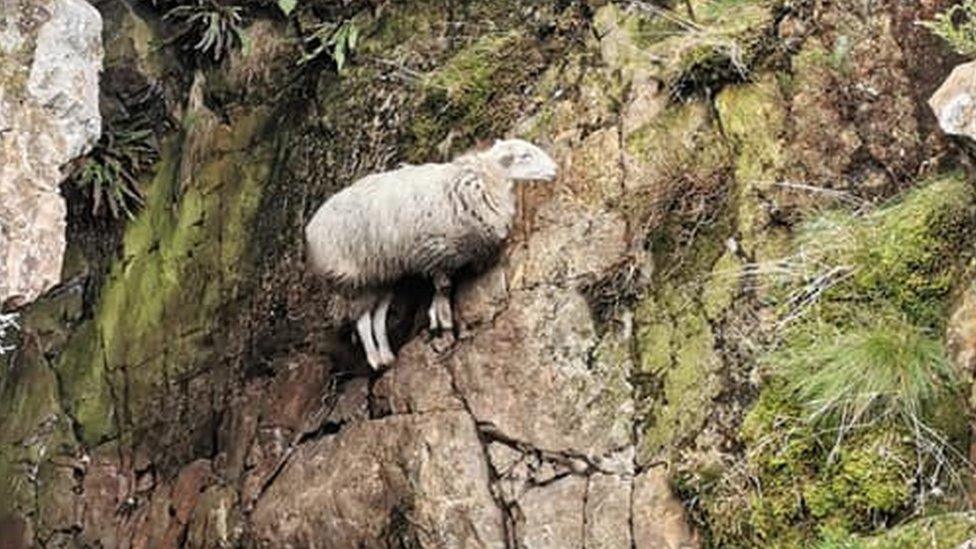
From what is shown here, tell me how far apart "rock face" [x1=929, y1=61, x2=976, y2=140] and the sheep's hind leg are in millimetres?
2862

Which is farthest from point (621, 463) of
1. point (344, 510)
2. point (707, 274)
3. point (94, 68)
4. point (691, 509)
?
point (94, 68)

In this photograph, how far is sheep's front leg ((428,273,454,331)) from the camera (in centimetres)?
754

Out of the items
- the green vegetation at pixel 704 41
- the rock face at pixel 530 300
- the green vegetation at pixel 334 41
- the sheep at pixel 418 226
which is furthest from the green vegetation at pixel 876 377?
the green vegetation at pixel 334 41

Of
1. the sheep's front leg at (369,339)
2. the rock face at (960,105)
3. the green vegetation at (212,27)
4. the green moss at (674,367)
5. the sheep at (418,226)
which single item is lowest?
the green moss at (674,367)

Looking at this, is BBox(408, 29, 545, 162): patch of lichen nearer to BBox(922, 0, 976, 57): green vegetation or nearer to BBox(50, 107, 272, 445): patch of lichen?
BBox(50, 107, 272, 445): patch of lichen

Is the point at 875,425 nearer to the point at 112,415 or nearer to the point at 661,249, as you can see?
the point at 661,249

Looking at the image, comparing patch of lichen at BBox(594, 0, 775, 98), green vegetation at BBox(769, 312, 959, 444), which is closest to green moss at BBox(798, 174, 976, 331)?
green vegetation at BBox(769, 312, 959, 444)

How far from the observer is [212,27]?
9492mm

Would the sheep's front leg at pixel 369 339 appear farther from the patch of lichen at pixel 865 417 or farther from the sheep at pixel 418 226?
the patch of lichen at pixel 865 417

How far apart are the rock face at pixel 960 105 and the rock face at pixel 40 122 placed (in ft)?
14.3

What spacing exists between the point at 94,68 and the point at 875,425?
15.0 feet

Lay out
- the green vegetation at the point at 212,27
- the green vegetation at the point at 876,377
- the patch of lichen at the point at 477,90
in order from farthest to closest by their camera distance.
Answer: the green vegetation at the point at 212,27
the patch of lichen at the point at 477,90
the green vegetation at the point at 876,377

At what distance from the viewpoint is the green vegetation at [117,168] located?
9.69 m

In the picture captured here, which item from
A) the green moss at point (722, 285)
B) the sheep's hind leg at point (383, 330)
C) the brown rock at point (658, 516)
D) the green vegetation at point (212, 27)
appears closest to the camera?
the brown rock at point (658, 516)
